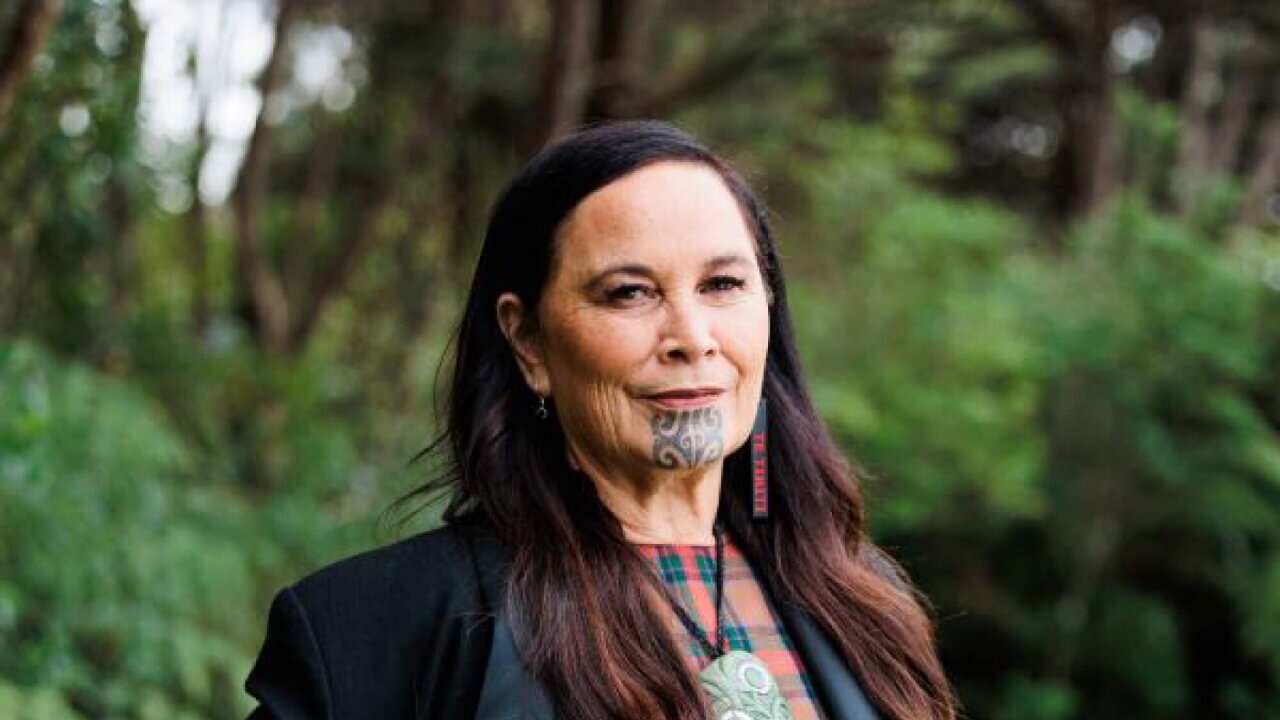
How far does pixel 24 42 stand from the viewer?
10.7 ft

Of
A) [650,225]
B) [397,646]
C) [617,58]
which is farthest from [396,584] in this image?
[617,58]

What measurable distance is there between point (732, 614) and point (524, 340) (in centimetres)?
48

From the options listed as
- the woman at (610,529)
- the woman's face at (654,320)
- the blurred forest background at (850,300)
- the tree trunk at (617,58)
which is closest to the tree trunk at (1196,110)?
the blurred forest background at (850,300)

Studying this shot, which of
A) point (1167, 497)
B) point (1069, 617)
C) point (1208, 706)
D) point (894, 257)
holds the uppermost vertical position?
point (894, 257)

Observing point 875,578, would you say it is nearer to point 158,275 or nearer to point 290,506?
point 290,506

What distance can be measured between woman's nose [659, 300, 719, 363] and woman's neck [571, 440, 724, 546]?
163 mm

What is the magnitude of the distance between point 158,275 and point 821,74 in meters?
4.20

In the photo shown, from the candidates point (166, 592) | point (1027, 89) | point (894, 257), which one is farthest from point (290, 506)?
point (1027, 89)

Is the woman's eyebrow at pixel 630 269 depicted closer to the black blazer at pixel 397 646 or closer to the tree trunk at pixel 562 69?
the black blazer at pixel 397 646

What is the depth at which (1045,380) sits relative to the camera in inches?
383

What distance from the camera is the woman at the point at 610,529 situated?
192 centimetres

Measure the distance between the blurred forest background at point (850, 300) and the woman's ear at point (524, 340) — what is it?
3.06 m

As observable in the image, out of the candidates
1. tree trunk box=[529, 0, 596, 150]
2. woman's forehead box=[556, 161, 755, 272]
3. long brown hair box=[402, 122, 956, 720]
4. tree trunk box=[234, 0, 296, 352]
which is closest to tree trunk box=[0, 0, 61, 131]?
long brown hair box=[402, 122, 956, 720]

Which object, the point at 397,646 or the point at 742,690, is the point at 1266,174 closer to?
the point at 742,690
